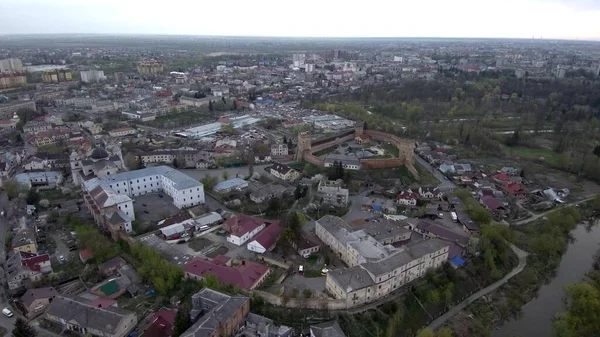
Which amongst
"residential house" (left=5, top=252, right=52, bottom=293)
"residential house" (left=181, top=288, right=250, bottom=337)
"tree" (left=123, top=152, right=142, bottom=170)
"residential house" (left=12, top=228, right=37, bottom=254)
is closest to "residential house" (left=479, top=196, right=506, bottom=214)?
"residential house" (left=181, top=288, right=250, bottom=337)

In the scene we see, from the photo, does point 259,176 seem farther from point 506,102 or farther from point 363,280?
point 506,102

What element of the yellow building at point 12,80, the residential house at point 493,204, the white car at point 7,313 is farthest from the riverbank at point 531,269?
the yellow building at point 12,80

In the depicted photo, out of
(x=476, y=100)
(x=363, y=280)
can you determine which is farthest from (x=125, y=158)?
(x=476, y=100)

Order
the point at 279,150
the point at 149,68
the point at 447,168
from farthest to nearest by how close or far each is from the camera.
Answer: the point at 149,68 < the point at 279,150 < the point at 447,168

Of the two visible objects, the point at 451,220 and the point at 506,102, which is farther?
the point at 506,102

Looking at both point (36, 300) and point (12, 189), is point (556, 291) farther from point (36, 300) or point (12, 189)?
point (12, 189)

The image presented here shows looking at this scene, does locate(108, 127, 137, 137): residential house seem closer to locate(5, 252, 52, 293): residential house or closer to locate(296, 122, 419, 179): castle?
locate(296, 122, 419, 179): castle

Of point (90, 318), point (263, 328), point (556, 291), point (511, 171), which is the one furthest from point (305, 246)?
point (511, 171)
